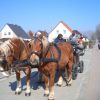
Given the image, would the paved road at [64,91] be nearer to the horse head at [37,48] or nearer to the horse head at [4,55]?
the horse head at [4,55]

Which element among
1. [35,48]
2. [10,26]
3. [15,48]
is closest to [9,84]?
[15,48]

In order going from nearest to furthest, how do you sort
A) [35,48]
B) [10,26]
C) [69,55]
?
[35,48] → [69,55] → [10,26]

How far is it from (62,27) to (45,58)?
A: 221 ft

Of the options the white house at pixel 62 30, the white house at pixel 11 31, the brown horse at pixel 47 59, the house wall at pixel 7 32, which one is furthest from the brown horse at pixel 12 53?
the house wall at pixel 7 32

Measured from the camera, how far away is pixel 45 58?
30.4 ft

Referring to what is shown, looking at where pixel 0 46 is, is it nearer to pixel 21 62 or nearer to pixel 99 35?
pixel 21 62

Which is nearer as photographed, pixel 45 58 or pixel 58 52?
pixel 45 58

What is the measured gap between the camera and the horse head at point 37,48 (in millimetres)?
8432

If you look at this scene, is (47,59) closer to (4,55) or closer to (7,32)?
(4,55)

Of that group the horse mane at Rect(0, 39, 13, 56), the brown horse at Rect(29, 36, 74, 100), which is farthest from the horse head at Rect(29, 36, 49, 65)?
the horse mane at Rect(0, 39, 13, 56)

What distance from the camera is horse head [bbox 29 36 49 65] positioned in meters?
8.43

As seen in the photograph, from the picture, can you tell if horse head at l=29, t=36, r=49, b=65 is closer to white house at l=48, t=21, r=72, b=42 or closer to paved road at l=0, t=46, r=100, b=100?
paved road at l=0, t=46, r=100, b=100

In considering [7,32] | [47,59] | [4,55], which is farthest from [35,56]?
[7,32]

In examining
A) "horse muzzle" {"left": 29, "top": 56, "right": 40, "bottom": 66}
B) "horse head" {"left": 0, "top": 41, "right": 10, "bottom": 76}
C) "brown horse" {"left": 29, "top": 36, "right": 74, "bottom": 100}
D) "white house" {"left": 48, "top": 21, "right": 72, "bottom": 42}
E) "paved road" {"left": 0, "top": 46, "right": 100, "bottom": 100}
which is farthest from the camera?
"white house" {"left": 48, "top": 21, "right": 72, "bottom": 42}
